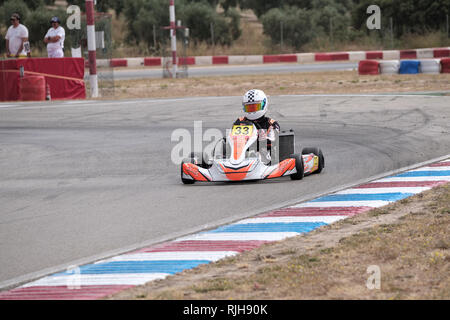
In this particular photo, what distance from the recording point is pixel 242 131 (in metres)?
8.71

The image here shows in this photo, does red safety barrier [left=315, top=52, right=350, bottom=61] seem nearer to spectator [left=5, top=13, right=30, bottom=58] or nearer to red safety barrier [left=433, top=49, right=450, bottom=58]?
red safety barrier [left=433, top=49, right=450, bottom=58]

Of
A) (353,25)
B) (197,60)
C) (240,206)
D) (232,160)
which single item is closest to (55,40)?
(232,160)

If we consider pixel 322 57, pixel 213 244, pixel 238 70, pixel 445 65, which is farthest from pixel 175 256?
pixel 322 57

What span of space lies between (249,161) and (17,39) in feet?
40.3

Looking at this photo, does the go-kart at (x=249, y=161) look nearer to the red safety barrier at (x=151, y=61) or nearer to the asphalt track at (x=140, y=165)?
the asphalt track at (x=140, y=165)

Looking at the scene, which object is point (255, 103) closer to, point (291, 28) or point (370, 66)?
point (370, 66)

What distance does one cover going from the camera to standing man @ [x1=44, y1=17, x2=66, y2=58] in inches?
747

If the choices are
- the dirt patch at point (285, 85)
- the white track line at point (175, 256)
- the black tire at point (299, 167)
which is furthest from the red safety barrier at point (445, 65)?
the white track line at point (175, 256)

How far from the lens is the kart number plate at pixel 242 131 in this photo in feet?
28.5

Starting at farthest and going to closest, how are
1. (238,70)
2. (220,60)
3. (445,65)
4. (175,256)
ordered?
(220,60), (238,70), (445,65), (175,256)

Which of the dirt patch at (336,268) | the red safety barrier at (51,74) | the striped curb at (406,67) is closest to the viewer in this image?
the dirt patch at (336,268)

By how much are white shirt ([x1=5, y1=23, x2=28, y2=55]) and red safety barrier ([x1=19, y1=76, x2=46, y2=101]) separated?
0.70m

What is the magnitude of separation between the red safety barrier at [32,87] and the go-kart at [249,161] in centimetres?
1103

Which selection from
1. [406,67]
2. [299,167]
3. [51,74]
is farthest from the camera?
[406,67]
